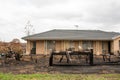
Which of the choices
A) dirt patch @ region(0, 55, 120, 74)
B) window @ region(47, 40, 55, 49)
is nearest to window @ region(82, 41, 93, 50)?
window @ region(47, 40, 55, 49)

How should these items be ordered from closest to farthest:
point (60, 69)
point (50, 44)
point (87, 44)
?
1. point (60, 69)
2. point (50, 44)
3. point (87, 44)

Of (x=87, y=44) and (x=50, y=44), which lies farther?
(x=87, y=44)

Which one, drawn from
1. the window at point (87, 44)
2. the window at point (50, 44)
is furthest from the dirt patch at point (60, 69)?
the window at point (87, 44)

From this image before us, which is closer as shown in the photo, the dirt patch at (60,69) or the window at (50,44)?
the dirt patch at (60,69)

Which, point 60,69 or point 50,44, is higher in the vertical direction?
point 50,44

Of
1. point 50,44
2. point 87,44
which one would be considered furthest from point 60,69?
point 87,44

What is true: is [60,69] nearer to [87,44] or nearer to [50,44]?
[50,44]

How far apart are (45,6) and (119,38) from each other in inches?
434

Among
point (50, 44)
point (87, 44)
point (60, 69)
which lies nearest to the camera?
point (60, 69)

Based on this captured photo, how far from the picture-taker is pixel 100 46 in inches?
1213

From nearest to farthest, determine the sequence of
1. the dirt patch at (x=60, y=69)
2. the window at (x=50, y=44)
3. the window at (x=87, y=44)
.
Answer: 1. the dirt patch at (x=60, y=69)
2. the window at (x=50, y=44)
3. the window at (x=87, y=44)

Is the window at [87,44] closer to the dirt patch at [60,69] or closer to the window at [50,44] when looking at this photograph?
the window at [50,44]

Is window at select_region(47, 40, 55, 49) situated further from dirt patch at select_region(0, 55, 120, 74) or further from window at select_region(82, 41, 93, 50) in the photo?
dirt patch at select_region(0, 55, 120, 74)

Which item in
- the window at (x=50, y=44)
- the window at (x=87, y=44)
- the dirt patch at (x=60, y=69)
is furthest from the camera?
the window at (x=87, y=44)
